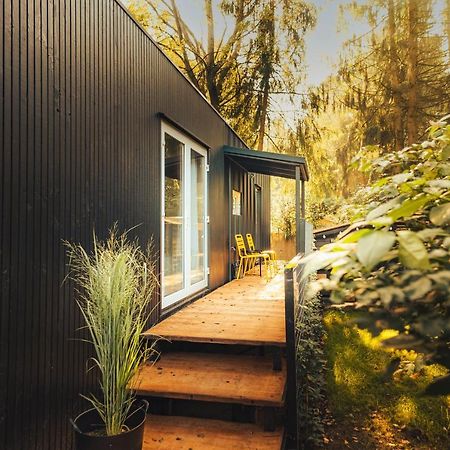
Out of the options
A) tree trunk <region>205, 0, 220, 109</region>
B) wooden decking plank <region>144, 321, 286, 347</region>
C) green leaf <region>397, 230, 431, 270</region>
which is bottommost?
wooden decking plank <region>144, 321, 286, 347</region>

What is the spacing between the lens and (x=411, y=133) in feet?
33.7

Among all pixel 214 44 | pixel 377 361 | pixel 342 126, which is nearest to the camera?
pixel 377 361

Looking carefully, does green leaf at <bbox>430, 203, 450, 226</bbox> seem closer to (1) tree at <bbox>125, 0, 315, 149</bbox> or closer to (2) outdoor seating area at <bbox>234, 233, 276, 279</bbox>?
(2) outdoor seating area at <bbox>234, 233, 276, 279</bbox>

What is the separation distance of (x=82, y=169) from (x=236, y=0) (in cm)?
1186

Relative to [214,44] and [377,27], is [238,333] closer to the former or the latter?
[377,27]

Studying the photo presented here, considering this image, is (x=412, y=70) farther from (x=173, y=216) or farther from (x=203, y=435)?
(x=203, y=435)

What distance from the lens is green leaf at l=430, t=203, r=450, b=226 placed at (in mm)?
896

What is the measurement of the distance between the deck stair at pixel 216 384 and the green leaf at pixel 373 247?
2.40 meters

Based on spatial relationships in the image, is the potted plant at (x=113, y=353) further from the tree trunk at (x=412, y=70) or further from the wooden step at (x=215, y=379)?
the tree trunk at (x=412, y=70)

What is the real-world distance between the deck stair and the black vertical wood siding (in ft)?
1.99

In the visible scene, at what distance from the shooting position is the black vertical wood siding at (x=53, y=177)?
2.21 m

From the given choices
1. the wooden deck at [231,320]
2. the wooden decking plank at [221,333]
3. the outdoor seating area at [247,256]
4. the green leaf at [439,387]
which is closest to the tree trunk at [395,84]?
the outdoor seating area at [247,256]

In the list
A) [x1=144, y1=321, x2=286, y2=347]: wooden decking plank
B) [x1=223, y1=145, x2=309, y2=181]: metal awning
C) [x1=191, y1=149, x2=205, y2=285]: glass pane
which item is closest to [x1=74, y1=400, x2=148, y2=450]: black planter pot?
[x1=144, y1=321, x2=286, y2=347]: wooden decking plank

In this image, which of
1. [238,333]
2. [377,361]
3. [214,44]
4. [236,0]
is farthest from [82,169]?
[214,44]
